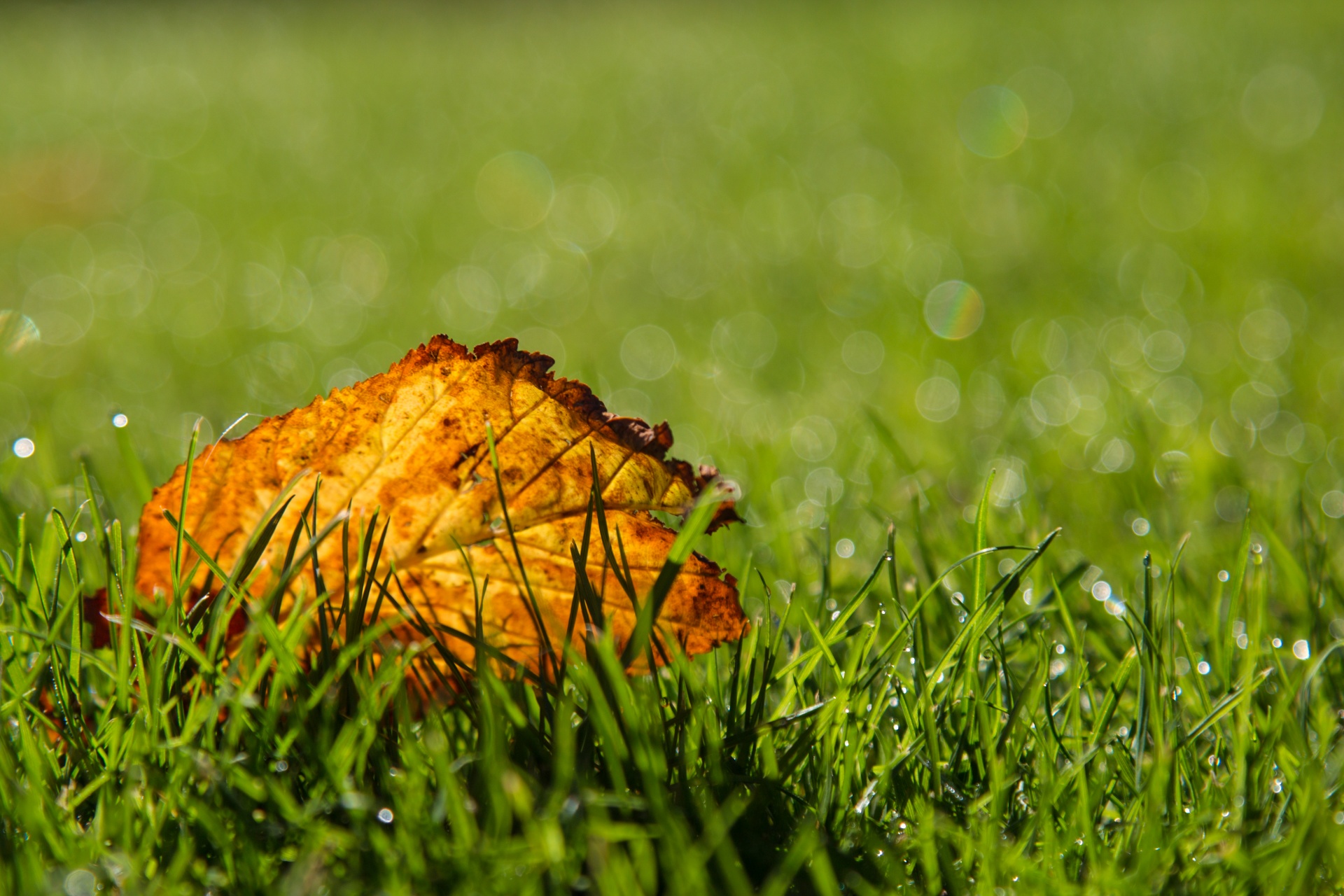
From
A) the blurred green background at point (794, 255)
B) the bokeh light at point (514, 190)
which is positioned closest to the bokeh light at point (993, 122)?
the blurred green background at point (794, 255)

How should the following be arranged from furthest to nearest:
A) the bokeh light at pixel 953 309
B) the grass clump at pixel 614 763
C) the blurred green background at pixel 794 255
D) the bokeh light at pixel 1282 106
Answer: the bokeh light at pixel 1282 106
the bokeh light at pixel 953 309
the blurred green background at pixel 794 255
the grass clump at pixel 614 763

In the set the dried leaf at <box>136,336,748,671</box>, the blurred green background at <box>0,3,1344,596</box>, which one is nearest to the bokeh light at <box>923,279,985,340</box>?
the blurred green background at <box>0,3,1344,596</box>

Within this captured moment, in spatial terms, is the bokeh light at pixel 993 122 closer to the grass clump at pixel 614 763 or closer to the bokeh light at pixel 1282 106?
the bokeh light at pixel 1282 106

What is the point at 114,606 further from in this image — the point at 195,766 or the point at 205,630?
the point at 195,766

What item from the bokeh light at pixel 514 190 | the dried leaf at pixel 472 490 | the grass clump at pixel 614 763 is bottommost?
the grass clump at pixel 614 763

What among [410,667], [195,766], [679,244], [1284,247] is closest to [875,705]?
[410,667]

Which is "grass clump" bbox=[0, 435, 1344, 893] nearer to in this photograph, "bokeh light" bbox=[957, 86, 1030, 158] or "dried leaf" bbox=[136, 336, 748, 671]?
"dried leaf" bbox=[136, 336, 748, 671]
